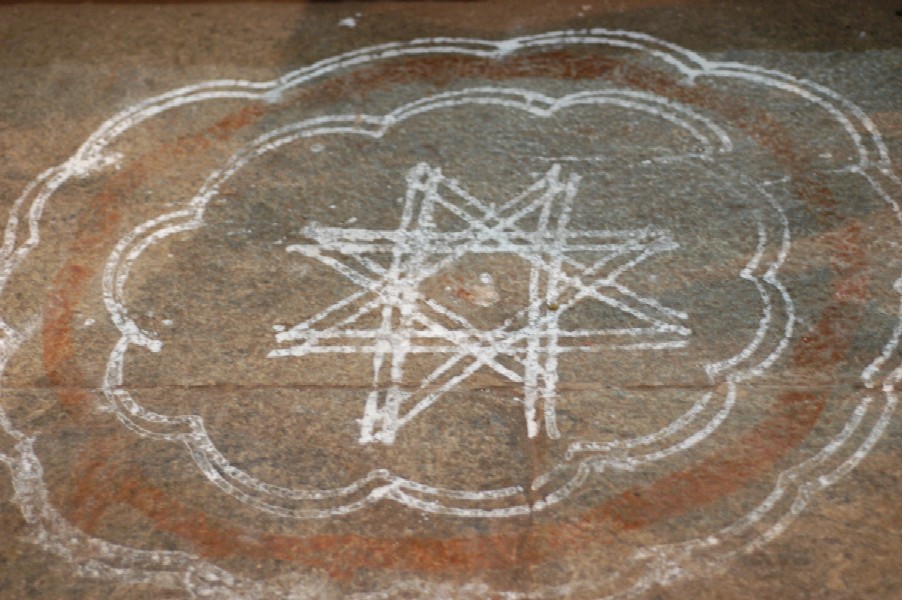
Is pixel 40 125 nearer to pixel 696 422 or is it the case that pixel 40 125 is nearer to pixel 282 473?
pixel 282 473

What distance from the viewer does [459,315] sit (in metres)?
2.32

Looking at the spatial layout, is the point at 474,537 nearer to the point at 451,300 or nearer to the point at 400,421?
the point at 400,421

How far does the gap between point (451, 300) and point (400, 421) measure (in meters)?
0.35

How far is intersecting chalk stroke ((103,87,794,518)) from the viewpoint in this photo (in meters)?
1.97

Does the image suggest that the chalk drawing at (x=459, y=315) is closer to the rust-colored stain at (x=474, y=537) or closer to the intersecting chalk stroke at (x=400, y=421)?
the intersecting chalk stroke at (x=400, y=421)

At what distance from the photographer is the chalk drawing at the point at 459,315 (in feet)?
7.17

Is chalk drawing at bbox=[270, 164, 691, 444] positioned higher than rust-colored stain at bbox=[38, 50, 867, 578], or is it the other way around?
chalk drawing at bbox=[270, 164, 691, 444]

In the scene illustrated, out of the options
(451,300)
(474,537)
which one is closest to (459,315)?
(451,300)

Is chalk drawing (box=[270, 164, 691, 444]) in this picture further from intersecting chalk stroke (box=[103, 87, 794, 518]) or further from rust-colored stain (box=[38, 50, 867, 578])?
rust-colored stain (box=[38, 50, 867, 578])

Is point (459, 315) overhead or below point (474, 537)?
overhead

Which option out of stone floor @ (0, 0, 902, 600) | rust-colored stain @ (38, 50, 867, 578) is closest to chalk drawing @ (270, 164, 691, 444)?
stone floor @ (0, 0, 902, 600)

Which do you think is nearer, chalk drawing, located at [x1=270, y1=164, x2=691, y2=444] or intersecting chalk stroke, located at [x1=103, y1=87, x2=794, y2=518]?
intersecting chalk stroke, located at [x1=103, y1=87, x2=794, y2=518]

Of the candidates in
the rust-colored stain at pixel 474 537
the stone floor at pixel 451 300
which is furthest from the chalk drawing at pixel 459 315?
the rust-colored stain at pixel 474 537

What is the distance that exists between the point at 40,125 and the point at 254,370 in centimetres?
110
